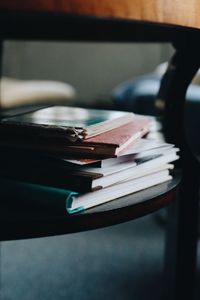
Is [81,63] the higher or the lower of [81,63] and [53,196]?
the higher

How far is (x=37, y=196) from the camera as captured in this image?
1.46ft

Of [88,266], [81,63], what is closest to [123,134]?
[88,266]

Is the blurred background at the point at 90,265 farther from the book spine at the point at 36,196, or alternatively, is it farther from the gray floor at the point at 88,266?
the book spine at the point at 36,196

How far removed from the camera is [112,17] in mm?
345

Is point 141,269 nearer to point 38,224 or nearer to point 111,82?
point 38,224

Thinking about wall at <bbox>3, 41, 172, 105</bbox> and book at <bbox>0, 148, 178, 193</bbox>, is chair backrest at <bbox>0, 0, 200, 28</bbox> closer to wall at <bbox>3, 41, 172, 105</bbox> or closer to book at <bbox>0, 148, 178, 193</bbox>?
book at <bbox>0, 148, 178, 193</bbox>

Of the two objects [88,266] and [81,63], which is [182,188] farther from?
[81,63]

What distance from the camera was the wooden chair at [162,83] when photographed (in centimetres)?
34

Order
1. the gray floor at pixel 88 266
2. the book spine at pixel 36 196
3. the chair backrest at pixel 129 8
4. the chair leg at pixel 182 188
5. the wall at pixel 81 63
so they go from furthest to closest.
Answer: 1. the wall at pixel 81 63
2. the gray floor at pixel 88 266
3. the chair leg at pixel 182 188
4. the book spine at pixel 36 196
5. the chair backrest at pixel 129 8

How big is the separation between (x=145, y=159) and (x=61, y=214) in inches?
6.2

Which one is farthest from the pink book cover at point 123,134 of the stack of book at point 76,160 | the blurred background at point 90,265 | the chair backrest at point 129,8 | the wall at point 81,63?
the wall at point 81,63

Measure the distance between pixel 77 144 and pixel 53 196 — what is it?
73mm

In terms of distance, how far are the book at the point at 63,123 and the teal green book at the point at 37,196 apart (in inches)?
2.4

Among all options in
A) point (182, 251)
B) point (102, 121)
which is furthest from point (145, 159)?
point (182, 251)
